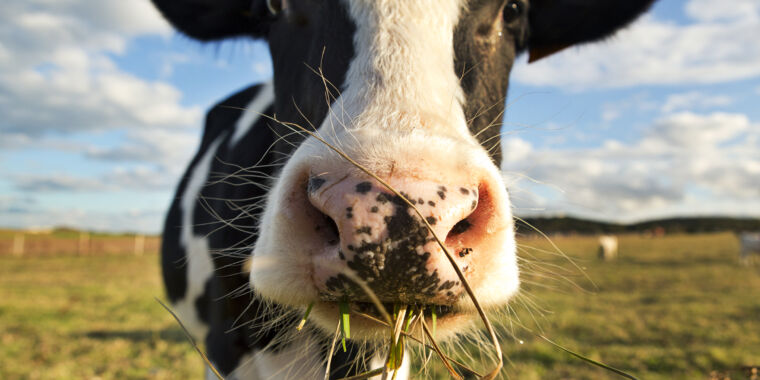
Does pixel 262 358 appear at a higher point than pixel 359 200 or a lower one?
lower

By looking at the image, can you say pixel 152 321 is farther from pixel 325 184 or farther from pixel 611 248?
pixel 611 248

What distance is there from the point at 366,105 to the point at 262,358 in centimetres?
147

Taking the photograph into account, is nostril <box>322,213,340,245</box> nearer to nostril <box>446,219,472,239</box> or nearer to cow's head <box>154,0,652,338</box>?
cow's head <box>154,0,652,338</box>

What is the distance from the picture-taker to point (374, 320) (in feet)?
4.27

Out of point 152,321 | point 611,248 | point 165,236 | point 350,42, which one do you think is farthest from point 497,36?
point 611,248

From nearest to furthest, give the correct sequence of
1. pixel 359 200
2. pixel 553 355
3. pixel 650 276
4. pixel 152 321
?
1. pixel 359 200
2. pixel 553 355
3. pixel 152 321
4. pixel 650 276

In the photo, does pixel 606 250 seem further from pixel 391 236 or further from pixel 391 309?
pixel 391 236

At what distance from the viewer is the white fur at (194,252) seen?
2885mm

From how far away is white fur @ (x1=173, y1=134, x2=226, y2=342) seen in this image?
288 cm

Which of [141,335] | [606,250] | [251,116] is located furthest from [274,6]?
[606,250]

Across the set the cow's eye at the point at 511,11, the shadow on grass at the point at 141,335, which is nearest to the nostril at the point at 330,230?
the cow's eye at the point at 511,11

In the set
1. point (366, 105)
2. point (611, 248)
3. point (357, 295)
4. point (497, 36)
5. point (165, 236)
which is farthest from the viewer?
point (611, 248)

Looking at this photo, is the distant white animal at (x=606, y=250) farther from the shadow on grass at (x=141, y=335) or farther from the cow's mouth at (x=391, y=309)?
the cow's mouth at (x=391, y=309)

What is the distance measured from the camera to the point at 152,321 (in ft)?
24.6
